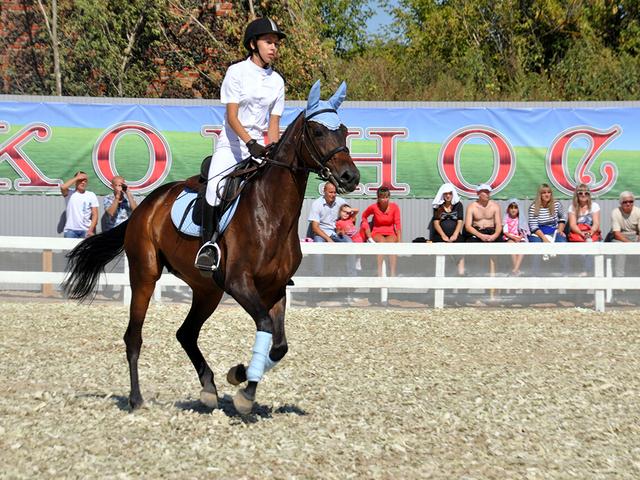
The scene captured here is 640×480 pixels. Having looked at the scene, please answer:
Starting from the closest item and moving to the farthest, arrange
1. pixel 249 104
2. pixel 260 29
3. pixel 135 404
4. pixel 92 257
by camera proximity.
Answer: pixel 260 29, pixel 249 104, pixel 135 404, pixel 92 257

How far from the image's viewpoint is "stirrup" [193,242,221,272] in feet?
27.1

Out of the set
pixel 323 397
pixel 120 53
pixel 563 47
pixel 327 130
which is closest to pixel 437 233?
pixel 323 397

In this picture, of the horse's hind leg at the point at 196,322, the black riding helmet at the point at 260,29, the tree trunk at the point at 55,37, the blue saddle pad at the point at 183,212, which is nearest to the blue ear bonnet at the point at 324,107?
the black riding helmet at the point at 260,29

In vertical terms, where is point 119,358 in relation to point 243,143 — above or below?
below

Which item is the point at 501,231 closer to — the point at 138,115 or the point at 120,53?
the point at 138,115

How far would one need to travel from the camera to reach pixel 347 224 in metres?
18.1

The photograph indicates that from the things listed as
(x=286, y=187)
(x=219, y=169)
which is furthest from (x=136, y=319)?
(x=286, y=187)

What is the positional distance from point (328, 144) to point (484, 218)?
34.4 ft

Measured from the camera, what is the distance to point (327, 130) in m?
7.91

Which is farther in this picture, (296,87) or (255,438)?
(296,87)

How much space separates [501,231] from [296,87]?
353 inches

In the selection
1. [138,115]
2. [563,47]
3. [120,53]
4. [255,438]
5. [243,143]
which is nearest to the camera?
[255,438]

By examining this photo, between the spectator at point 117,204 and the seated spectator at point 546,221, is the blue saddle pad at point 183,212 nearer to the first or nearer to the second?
the spectator at point 117,204

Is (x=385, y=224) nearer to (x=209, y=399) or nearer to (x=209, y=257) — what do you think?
(x=209, y=399)
